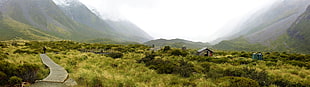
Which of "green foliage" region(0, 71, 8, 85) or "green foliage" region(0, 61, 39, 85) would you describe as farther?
"green foliage" region(0, 61, 39, 85)

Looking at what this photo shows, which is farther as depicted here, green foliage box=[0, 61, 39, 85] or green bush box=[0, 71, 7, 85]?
green foliage box=[0, 61, 39, 85]

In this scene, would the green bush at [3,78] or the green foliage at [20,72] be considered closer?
the green bush at [3,78]

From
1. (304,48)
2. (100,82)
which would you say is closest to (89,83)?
(100,82)

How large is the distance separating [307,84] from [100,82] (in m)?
13.2

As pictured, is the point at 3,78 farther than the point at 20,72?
No

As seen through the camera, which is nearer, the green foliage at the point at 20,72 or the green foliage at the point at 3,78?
the green foliage at the point at 3,78

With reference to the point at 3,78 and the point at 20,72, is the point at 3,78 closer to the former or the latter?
the point at 3,78

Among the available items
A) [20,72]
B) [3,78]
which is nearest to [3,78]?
[3,78]

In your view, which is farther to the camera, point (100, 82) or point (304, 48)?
point (304, 48)

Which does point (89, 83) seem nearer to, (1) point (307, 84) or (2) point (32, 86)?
(2) point (32, 86)

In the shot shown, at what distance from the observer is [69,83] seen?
336 inches

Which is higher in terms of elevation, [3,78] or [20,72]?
[20,72]

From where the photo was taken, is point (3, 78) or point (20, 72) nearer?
point (3, 78)

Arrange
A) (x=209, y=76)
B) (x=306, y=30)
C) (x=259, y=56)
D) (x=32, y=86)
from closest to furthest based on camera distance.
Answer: (x=32, y=86)
(x=209, y=76)
(x=259, y=56)
(x=306, y=30)
